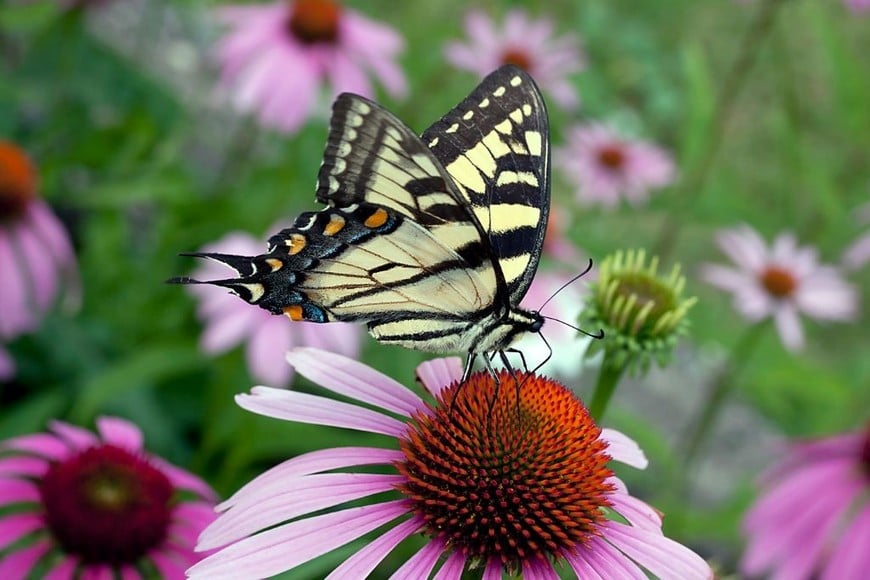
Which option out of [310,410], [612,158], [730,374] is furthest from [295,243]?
[612,158]

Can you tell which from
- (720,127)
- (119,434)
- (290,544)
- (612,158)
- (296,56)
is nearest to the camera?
(290,544)

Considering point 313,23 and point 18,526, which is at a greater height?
point 313,23

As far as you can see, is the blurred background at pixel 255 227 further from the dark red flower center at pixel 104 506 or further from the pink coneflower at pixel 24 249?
the dark red flower center at pixel 104 506

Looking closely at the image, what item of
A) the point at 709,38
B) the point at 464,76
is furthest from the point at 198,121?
the point at 709,38

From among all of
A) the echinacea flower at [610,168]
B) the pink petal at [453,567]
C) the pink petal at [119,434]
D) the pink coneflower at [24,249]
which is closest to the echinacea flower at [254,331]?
the pink coneflower at [24,249]

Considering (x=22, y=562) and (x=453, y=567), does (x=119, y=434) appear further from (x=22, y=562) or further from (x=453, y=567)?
(x=453, y=567)

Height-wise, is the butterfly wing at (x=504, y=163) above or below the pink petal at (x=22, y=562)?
above

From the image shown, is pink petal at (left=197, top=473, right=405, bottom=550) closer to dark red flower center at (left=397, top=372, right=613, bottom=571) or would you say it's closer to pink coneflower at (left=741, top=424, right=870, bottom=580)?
dark red flower center at (left=397, top=372, right=613, bottom=571)
